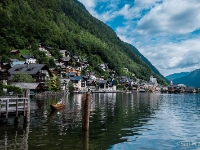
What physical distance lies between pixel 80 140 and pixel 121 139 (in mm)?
4088

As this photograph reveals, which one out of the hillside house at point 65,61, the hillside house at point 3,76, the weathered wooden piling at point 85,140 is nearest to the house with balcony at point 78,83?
the hillside house at point 65,61

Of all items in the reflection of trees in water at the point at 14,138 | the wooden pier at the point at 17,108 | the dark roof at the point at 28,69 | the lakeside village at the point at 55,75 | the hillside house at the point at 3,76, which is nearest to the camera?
the reflection of trees in water at the point at 14,138

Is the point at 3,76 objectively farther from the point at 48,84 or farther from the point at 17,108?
the point at 17,108

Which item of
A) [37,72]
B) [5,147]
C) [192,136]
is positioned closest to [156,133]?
[192,136]

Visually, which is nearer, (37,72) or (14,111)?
(14,111)

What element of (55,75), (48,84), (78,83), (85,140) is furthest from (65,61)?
(85,140)

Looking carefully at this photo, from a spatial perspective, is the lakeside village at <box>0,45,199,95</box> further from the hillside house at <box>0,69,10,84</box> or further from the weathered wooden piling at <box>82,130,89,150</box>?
the weathered wooden piling at <box>82,130,89,150</box>

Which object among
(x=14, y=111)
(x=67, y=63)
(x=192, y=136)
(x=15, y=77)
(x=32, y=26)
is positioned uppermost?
(x=32, y=26)

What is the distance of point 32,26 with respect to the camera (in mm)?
188125

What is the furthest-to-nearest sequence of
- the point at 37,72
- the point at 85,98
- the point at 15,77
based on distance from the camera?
1. the point at 37,72
2. the point at 15,77
3. the point at 85,98

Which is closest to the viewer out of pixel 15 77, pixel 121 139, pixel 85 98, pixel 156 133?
pixel 121 139

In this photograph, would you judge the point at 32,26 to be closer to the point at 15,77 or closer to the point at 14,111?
the point at 15,77

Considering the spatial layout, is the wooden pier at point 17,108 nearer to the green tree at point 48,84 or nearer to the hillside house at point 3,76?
the hillside house at point 3,76

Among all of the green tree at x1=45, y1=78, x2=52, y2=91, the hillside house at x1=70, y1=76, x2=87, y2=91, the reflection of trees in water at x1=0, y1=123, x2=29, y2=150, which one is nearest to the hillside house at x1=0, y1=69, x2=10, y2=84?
the green tree at x1=45, y1=78, x2=52, y2=91
